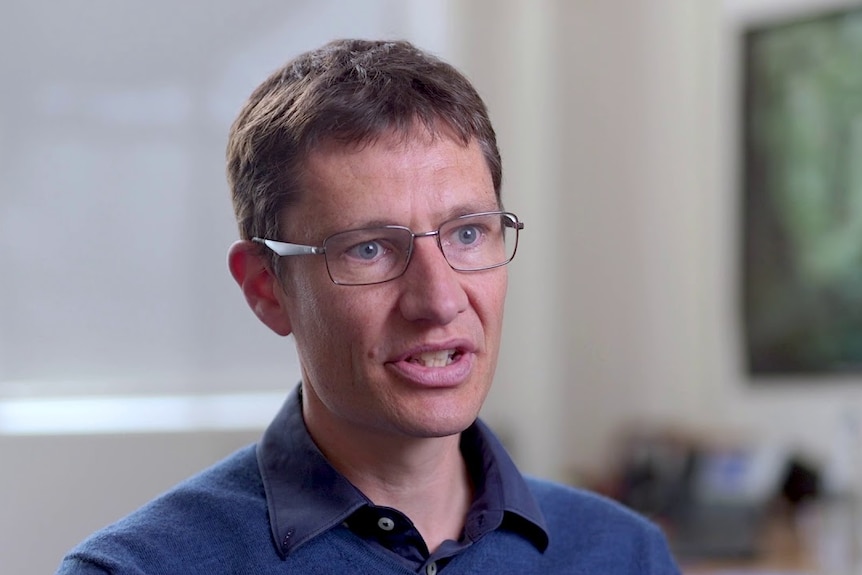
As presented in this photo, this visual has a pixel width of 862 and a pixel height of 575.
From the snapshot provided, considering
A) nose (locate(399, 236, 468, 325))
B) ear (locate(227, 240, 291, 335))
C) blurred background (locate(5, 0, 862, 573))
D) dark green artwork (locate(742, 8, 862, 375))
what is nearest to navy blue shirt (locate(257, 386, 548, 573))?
ear (locate(227, 240, 291, 335))

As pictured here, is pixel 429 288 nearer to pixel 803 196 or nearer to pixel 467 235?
pixel 467 235

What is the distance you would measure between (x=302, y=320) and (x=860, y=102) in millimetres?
2268

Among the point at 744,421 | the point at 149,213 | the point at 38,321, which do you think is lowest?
the point at 744,421

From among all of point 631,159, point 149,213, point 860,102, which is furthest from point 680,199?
point 149,213

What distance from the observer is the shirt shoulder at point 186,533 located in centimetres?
119

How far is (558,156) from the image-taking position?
360 cm

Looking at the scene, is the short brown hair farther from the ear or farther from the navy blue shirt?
the navy blue shirt

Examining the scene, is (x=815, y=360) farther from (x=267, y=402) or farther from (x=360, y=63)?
(x=360, y=63)

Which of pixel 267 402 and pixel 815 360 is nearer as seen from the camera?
pixel 267 402

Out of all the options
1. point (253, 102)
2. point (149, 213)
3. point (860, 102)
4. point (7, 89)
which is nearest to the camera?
point (253, 102)

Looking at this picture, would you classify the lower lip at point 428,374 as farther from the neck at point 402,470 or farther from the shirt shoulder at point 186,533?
the shirt shoulder at point 186,533

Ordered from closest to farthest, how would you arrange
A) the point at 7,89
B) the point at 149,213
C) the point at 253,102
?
1. the point at 253,102
2. the point at 7,89
3. the point at 149,213

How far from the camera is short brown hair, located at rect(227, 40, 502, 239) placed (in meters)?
1.23

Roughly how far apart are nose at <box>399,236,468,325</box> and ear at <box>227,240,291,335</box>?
0.60 feet
